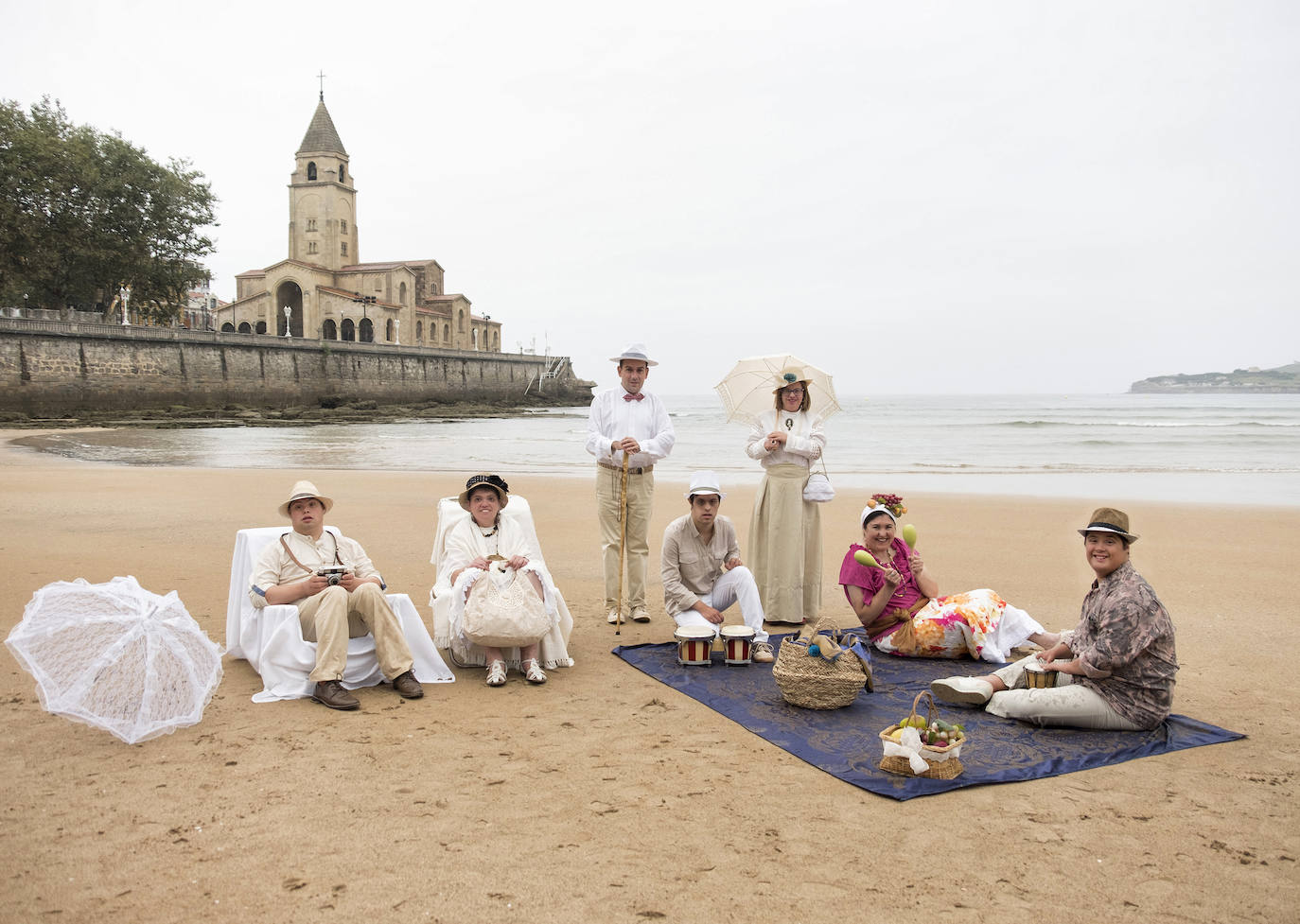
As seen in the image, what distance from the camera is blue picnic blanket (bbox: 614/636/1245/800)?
3635 millimetres

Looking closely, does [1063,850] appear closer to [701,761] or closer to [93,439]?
[701,761]

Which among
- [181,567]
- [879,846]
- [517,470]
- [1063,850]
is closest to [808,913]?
[879,846]

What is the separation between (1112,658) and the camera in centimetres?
402

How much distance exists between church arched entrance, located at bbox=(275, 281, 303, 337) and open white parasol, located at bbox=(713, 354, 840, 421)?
63.0 meters

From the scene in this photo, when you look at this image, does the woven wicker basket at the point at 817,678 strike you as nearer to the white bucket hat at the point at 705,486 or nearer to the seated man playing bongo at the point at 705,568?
the seated man playing bongo at the point at 705,568

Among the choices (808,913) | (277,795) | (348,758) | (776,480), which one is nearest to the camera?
(808,913)

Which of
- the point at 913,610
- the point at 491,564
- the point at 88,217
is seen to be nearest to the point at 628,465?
the point at 491,564

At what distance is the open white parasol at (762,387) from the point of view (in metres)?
6.57

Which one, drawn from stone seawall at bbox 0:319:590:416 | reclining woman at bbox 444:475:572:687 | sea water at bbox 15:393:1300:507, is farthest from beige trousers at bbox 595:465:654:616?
stone seawall at bbox 0:319:590:416

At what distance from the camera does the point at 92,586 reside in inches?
153

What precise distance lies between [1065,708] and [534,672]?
8.75ft

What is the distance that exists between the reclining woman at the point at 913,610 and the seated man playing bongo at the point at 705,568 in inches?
25.8

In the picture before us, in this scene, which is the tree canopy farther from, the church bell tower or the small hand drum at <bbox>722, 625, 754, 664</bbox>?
the small hand drum at <bbox>722, 625, 754, 664</bbox>

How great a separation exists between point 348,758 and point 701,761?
1491 millimetres
